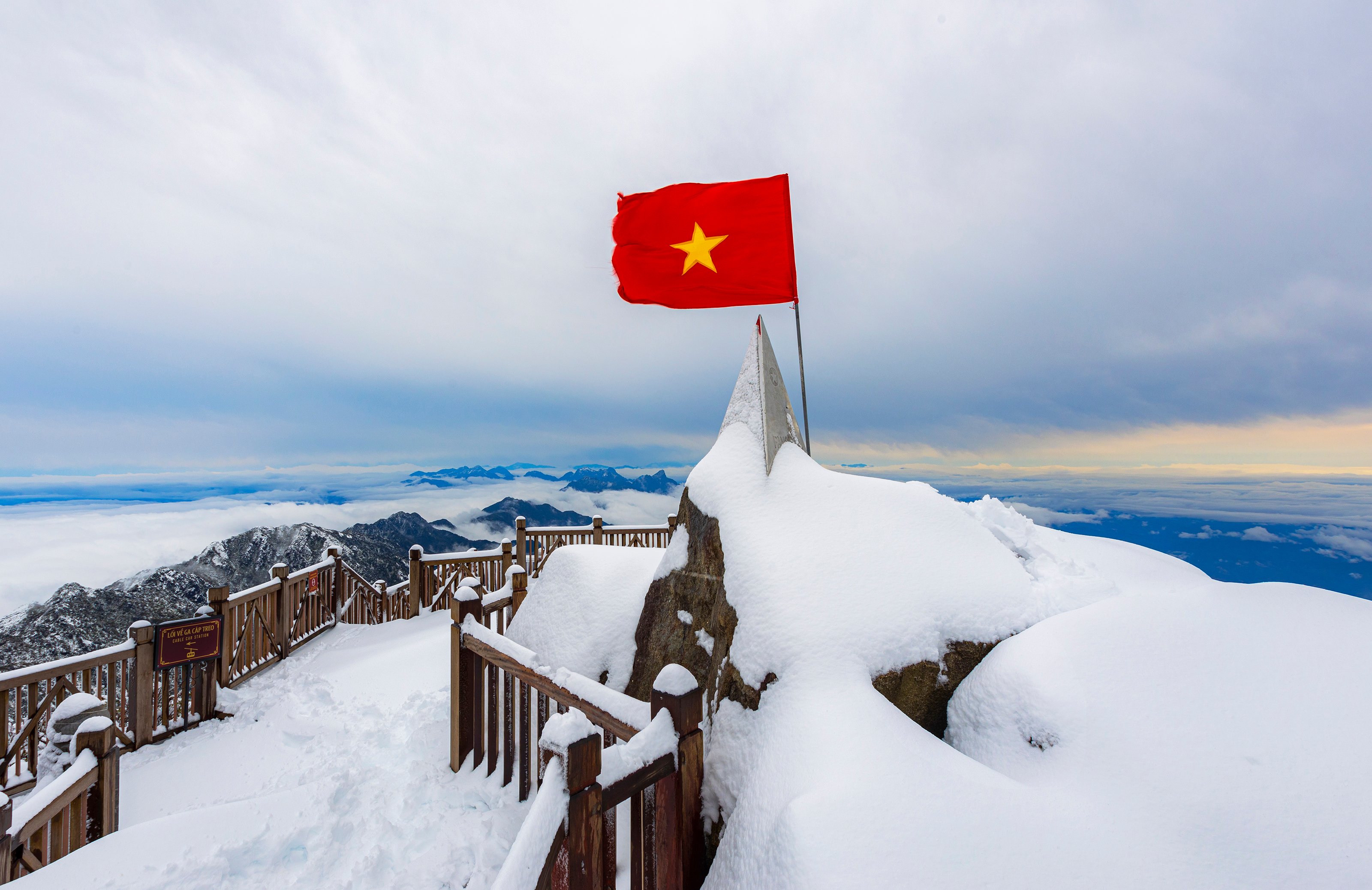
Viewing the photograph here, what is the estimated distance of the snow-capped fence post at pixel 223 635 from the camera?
7.60 metres

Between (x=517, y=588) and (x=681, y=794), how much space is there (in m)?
4.57

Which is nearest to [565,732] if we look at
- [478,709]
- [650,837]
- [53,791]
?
[650,837]

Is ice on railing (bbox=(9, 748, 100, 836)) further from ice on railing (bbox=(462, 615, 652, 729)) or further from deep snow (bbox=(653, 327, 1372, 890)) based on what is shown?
deep snow (bbox=(653, 327, 1372, 890))

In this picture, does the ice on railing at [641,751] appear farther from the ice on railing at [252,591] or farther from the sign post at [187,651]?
the ice on railing at [252,591]

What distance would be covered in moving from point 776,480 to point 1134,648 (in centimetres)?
261

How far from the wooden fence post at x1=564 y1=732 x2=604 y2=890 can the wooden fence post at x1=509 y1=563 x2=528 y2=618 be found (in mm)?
4683

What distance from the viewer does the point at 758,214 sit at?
525cm

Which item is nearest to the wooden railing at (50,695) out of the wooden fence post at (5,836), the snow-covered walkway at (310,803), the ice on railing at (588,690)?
the snow-covered walkway at (310,803)

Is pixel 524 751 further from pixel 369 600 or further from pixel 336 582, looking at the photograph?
pixel 369 600

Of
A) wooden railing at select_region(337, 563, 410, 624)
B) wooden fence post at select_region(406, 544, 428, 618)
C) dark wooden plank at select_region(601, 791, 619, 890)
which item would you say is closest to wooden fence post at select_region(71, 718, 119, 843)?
dark wooden plank at select_region(601, 791, 619, 890)

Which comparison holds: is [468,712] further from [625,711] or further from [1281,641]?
[1281,641]

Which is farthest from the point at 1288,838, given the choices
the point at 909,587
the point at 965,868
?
the point at 909,587

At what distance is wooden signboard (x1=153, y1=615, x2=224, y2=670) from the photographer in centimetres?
693

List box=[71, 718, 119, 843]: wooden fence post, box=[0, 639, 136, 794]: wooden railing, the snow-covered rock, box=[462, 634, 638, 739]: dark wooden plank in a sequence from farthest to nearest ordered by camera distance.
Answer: box=[0, 639, 136, 794]: wooden railing, the snow-covered rock, box=[71, 718, 119, 843]: wooden fence post, box=[462, 634, 638, 739]: dark wooden plank
